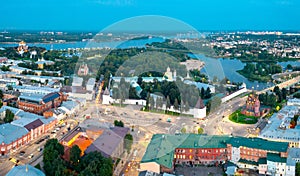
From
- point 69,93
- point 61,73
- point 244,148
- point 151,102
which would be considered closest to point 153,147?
point 244,148

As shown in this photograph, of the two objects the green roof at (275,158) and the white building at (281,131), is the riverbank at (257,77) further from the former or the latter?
the green roof at (275,158)

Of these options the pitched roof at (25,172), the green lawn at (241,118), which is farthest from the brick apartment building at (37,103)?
the green lawn at (241,118)

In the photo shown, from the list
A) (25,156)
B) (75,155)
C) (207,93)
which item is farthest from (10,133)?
(207,93)

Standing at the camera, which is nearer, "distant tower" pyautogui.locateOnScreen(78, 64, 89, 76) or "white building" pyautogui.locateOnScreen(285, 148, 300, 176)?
"white building" pyautogui.locateOnScreen(285, 148, 300, 176)

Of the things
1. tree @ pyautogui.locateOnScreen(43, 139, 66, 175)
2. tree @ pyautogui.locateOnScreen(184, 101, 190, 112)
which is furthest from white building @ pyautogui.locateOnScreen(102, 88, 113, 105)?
tree @ pyautogui.locateOnScreen(43, 139, 66, 175)

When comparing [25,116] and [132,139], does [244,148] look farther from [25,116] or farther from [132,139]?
[25,116]

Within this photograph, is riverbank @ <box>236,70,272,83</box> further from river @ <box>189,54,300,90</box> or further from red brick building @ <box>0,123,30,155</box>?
red brick building @ <box>0,123,30,155</box>

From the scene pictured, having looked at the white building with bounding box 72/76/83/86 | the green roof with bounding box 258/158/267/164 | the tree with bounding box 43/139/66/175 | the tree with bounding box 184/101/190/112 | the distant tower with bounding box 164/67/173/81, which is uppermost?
the distant tower with bounding box 164/67/173/81

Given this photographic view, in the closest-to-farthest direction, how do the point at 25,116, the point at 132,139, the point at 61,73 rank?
1. the point at 132,139
2. the point at 25,116
3. the point at 61,73
